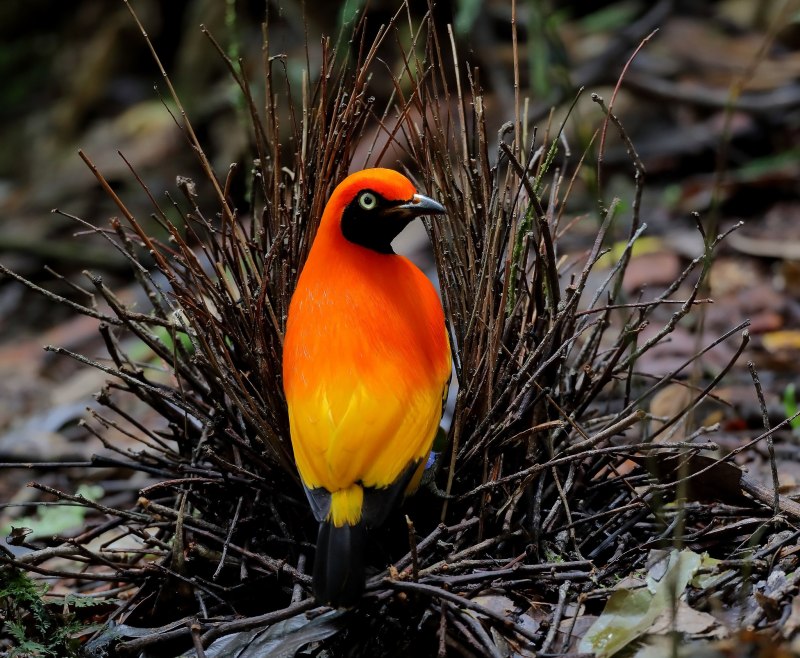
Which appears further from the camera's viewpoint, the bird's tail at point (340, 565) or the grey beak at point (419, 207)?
the grey beak at point (419, 207)

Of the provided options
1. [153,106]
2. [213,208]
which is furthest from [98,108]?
[213,208]

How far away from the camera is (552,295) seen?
101 inches

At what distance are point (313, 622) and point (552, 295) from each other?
1094 millimetres

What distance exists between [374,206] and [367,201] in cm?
2

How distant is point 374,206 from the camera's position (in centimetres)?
242

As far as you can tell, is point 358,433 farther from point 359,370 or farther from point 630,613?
point 630,613

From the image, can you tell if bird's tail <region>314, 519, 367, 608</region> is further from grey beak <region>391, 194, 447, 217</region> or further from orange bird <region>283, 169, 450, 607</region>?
grey beak <region>391, 194, 447, 217</region>

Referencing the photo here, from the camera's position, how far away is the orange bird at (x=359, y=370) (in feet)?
7.34

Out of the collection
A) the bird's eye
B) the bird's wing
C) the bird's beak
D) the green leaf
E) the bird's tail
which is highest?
the bird's eye

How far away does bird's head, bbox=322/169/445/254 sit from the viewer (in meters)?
2.39

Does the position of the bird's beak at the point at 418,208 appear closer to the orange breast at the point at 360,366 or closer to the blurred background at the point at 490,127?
the orange breast at the point at 360,366

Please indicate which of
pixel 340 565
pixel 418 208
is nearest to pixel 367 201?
pixel 418 208

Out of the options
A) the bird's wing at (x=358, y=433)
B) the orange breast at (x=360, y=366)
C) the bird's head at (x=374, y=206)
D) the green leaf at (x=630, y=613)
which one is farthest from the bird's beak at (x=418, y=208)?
the green leaf at (x=630, y=613)

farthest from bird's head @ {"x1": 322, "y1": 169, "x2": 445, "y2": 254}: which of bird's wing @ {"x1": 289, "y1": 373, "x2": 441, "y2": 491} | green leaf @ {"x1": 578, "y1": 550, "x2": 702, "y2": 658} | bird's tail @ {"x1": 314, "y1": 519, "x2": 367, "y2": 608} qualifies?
green leaf @ {"x1": 578, "y1": 550, "x2": 702, "y2": 658}
